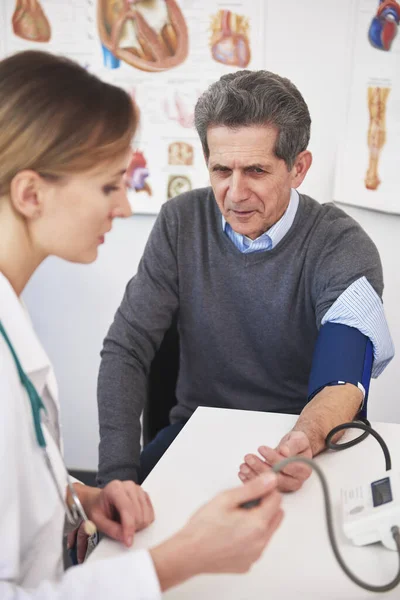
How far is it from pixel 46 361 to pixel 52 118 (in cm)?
29

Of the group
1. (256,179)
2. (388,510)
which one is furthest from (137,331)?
(388,510)

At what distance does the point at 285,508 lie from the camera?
3.34ft

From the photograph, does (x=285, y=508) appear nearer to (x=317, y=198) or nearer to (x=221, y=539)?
(x=221, y=539)

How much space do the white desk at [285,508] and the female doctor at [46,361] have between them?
100 millimetres

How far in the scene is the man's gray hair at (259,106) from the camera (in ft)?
4.92

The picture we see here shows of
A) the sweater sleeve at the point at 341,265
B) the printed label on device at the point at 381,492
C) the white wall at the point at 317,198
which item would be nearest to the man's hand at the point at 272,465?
the printed label on device at the point at 381,492

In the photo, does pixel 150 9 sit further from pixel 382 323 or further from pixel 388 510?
pixel 388 510

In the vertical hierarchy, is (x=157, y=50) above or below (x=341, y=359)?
above

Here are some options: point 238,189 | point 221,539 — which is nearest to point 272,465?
point 221,539

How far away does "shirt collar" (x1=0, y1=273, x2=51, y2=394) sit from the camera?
2.60ft

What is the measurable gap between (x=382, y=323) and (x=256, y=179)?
440 millimetres

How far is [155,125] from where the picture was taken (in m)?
2.33

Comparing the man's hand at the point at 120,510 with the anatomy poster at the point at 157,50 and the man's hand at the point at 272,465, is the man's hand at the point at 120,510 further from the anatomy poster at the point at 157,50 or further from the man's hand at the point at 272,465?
the anatomy poster at the point at 157,50

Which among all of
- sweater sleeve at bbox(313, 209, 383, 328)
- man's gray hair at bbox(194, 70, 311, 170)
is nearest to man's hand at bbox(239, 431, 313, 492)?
sweater sleeve at bbox(313, 209, 383, 328)
